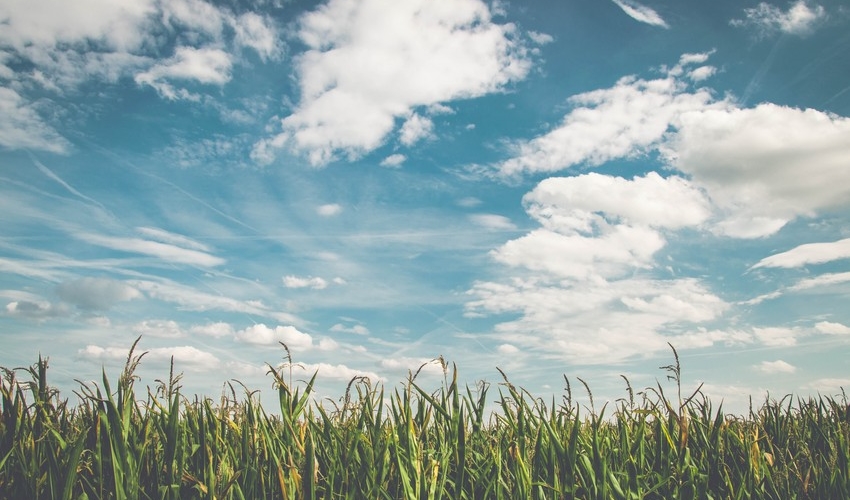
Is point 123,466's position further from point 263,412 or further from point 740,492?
point 740,492

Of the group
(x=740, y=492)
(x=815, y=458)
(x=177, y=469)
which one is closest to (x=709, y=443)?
(x=740, y=492)

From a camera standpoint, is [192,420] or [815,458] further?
[815,458]

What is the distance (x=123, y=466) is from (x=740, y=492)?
458 cm

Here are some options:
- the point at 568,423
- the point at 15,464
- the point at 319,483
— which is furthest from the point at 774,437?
the point at 15,464

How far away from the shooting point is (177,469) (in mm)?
4246

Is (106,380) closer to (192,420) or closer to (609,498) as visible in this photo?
(192,420)

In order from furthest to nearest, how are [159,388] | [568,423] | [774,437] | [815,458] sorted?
[774,437]
[815,458]
[568,423]
[159,388]

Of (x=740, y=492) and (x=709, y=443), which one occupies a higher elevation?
(x=709, y=443)

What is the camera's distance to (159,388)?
5.37 m

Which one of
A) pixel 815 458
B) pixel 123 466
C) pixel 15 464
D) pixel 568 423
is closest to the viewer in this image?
pixel 123 466

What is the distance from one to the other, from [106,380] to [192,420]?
1395 mm

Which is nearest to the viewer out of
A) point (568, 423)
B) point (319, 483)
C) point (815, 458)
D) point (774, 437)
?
point (319, 483)

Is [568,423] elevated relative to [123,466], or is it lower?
elevated

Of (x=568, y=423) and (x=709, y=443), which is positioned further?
(x=568, y=423)
